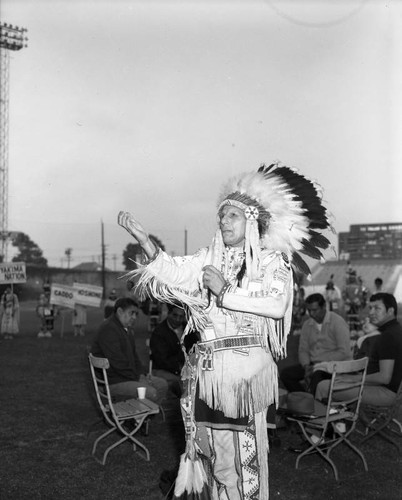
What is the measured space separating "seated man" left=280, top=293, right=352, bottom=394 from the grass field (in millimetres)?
800

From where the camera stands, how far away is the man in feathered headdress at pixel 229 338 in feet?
9.74

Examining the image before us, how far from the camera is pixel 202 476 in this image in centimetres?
305

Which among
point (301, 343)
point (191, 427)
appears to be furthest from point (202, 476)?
point (301, 343)

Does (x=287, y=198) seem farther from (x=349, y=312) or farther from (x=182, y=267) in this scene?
(x=349, y=312)

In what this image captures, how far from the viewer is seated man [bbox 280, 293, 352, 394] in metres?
6.42

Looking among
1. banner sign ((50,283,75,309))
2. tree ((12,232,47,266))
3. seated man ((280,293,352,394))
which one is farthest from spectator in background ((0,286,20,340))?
tree ((12,232,47,266))

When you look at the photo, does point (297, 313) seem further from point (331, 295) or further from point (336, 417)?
point (336, 417)

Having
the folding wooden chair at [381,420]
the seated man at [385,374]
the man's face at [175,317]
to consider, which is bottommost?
the folding wooden chair at [381,420]

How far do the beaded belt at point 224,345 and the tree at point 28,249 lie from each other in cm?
4622

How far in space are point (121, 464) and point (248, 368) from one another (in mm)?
2477

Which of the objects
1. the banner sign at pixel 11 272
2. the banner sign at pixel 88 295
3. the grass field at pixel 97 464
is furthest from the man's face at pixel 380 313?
the banner sign at pixel 11 272

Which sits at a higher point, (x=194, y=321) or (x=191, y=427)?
(x=194, y=321)

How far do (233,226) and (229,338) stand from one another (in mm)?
617

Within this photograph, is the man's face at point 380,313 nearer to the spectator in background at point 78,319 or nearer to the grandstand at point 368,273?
the spectator in background at point 78,319
